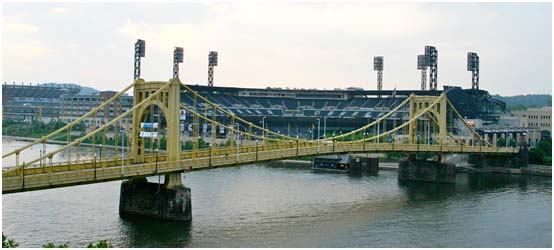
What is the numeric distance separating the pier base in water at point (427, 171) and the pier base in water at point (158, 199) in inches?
1229

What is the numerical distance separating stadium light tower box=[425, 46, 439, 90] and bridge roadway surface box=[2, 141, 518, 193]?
56668 mm

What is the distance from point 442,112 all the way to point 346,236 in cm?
3592

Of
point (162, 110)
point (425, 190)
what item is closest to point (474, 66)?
point (425, 190)

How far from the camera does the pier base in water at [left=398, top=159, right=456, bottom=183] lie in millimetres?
64938

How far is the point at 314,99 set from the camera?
129500 mm

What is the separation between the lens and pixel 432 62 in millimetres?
109188

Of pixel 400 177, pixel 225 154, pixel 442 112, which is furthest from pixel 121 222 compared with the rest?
pixel 442 112

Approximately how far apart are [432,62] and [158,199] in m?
76.2

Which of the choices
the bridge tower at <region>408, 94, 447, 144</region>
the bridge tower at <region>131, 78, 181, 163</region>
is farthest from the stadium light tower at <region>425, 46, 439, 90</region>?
the bridge tower at <region>131, 78, 181, 163</region>

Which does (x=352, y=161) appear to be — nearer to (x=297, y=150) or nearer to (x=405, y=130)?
(x=297, y=150)

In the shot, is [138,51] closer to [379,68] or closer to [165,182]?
[379,68]

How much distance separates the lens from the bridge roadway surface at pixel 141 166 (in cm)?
3334

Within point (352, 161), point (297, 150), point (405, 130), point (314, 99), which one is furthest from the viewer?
point (314, 99)

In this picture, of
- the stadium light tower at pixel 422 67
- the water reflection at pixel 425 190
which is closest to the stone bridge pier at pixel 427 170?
the water reflection at pixel 425 190
